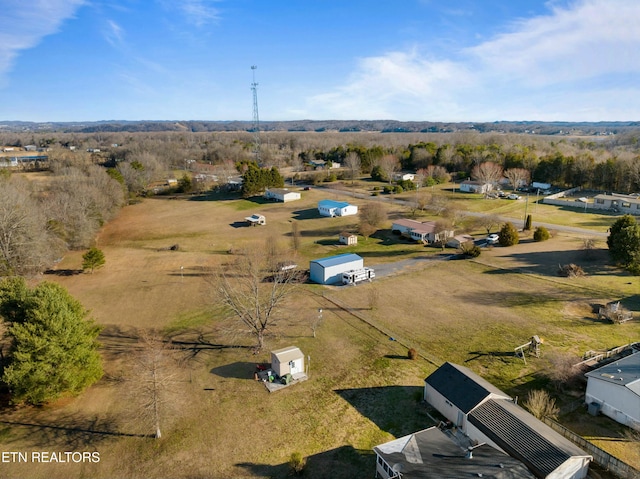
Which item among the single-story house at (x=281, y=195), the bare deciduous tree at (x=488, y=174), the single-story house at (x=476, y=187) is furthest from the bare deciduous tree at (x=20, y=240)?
the bare deciduous tree at (x=488, y=174)

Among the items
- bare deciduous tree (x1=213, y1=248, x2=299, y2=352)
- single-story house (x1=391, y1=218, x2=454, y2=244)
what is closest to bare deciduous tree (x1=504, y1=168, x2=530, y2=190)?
→ single-story house (x1=391, y1=218, x2=454, y2=244)

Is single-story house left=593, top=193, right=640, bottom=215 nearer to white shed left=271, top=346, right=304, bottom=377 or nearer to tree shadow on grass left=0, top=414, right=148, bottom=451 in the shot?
white shed left=271, top=346, right=304, bottom=377

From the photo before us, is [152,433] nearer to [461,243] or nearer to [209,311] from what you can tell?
[209,311]

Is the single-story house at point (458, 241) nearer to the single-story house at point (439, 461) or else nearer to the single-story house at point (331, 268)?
the single-story house at point (331, 268)

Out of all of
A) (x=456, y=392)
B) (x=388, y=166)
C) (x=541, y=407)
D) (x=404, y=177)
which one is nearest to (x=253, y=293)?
(x=456, y=392)

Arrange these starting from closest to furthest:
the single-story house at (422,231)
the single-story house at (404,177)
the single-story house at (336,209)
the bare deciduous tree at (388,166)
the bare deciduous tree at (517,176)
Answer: the single-story house at (422,231)
the single-story house at (336,209)
the bare deciduous tree at (517,176)
the bare deciduous tree at (388,166)
the single-story house at (404,177)

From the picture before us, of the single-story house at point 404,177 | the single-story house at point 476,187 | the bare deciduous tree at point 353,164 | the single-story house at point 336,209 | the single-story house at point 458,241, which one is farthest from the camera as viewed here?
the bare deciduous tree at point 353,164
